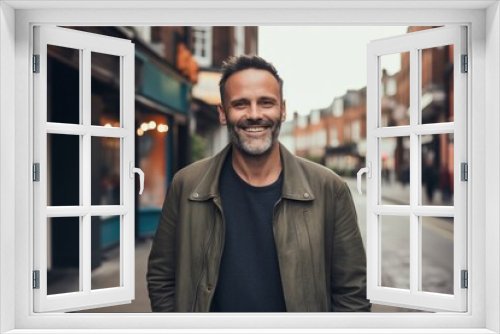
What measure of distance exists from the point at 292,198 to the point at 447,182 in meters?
14.3

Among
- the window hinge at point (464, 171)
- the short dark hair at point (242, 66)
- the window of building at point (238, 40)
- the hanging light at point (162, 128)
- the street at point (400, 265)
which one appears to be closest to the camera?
the window hinge at point (464, 171)

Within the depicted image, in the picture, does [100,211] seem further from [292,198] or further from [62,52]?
[62,52]

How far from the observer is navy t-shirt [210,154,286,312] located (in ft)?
9.95

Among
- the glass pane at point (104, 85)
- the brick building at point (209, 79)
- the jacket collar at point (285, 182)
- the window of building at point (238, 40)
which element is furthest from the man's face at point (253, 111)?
the window of building at point (238, 40)

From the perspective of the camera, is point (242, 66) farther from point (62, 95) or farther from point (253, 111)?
point (62, 95)

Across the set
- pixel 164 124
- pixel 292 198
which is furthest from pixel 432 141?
pixel 292 198

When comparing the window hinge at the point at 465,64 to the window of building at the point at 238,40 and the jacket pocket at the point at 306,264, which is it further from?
the window of building at the point at 238,40

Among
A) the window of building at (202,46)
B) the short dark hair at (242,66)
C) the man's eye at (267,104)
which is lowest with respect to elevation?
the man's eye at (267,104)

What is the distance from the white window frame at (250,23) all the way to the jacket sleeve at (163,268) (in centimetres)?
38

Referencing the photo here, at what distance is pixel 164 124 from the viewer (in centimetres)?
1023

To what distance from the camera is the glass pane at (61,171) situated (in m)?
6.39

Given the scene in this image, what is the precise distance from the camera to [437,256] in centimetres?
792

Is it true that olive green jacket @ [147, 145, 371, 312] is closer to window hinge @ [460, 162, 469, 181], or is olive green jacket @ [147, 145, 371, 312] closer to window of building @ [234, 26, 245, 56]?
window hinge @ [460, 162, 469, 181]

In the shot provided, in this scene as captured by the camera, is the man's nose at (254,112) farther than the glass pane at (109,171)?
No
